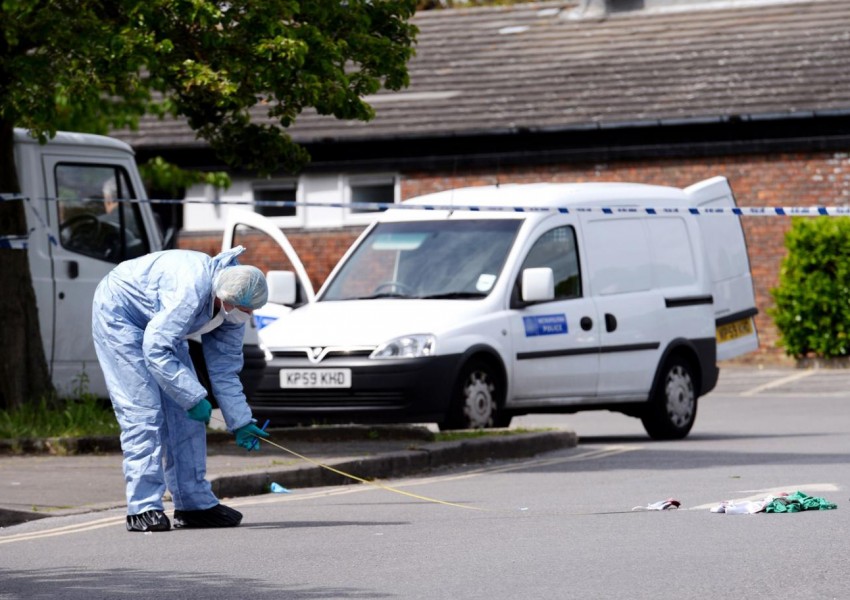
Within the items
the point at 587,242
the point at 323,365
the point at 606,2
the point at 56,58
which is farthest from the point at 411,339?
the point at 606,2

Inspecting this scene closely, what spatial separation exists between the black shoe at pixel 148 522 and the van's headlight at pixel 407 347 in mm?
4390

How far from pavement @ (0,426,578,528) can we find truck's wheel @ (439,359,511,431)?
0.18m

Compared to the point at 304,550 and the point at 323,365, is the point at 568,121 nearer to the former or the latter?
the point at 323,365

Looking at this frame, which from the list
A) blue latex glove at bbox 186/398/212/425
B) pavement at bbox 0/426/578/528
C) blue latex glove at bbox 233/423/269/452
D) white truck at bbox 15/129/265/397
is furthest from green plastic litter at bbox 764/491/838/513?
white truck at bbox 15/129/265/397

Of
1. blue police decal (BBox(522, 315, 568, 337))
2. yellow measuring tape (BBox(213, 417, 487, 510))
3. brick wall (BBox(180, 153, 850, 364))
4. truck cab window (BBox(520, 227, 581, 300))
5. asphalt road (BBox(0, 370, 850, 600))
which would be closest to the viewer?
asphalt road (BBox(0, 370, 850, 600))

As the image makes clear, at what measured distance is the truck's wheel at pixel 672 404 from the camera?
49.6ft

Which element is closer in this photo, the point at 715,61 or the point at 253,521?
the point at 253,521

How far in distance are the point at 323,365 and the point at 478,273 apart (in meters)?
1.64

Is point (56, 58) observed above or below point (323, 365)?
above

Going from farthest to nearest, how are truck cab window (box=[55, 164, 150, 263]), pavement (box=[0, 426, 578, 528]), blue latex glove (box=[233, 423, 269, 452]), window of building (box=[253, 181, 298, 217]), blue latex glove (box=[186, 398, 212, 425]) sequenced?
window of building (box=[253, 181, 298, 217]) → truck cab window (box=[55, 164, 150, 263]) → pavement (box=[0, 426, 578, 528]) → blue latex glove (box=[233, 423, 269, 452]) → blue latex glove (box=[186, 398, 212, 425])

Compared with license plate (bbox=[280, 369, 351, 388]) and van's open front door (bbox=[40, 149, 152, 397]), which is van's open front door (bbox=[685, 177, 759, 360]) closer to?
license plate (bbox=[280, 369, 351, 388])

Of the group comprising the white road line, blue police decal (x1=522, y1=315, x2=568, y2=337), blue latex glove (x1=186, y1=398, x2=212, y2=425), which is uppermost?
blue police decal (x1=522, y1=315, x2=568, y2=337)

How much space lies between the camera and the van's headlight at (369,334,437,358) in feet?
43.4

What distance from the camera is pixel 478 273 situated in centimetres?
1425
